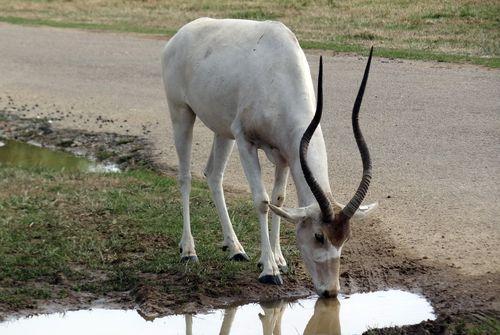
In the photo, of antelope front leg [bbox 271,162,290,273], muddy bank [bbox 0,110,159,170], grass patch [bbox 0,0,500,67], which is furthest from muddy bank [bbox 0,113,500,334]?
grass patch [bbox 0,0,500,67]

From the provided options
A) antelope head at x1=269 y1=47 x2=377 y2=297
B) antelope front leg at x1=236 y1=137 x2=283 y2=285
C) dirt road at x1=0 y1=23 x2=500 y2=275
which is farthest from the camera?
dirt road at x1=0 y1=23 x2=500 y2=275

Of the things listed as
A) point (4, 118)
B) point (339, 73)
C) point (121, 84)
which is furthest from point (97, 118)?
point (339, 73)

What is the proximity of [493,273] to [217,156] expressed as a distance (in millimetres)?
2429

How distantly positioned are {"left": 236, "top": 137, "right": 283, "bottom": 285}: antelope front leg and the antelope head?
0.80 m

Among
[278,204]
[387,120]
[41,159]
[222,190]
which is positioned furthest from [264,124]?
[387,120]

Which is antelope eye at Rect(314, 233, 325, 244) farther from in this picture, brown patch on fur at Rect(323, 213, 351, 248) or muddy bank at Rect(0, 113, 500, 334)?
muddy bank at Rect(0, 113, 500, 334)

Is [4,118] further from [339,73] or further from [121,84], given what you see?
[339,73]

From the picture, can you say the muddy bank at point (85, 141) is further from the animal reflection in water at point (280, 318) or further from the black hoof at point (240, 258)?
the animal reflection in water at point (280, 318)

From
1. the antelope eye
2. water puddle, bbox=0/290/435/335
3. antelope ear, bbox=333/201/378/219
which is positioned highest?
antelope ear, bbox=333/201/378/219

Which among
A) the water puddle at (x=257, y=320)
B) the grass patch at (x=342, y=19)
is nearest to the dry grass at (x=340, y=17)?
the grass patch at (x=342, y=19)

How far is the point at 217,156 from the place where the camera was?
8.91m

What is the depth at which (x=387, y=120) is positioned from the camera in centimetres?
1376

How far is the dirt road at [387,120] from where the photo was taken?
30.7 feet

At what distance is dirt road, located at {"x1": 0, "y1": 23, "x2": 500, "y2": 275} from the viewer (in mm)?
9367
